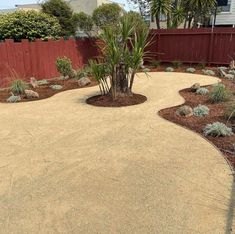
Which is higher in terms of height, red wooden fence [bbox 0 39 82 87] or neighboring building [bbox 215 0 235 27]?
neighboring building [bbox 215 0 235 27]

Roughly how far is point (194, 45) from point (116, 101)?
25.2 ft

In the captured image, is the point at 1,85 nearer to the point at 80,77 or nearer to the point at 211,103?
the point at 80,77

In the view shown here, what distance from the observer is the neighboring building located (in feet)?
76.0

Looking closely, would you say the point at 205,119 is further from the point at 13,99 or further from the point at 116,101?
the point at 13,99

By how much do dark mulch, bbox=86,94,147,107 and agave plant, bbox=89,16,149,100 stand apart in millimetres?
146

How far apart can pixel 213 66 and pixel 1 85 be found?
9.00m

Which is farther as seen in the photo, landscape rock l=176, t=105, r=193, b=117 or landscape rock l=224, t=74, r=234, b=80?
landscape rock l=224, t=74, r=234, b=80

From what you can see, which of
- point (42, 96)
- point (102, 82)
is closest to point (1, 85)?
point (42, 96)

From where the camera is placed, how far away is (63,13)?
21.0 metres

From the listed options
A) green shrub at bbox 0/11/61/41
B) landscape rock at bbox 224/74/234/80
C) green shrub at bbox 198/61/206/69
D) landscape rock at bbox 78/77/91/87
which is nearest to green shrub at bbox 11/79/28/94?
landscape rock at bbox 78/77/91/87

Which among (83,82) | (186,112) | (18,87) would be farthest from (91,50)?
(186,112)

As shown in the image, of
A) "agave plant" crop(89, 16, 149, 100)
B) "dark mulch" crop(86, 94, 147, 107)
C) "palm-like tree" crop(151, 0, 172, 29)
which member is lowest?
"dark mulch" crop(86, 94, 147, 107)

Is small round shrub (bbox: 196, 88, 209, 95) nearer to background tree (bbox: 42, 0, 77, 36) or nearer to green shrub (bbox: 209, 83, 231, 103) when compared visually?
green shrub (bbox: 209, 83, 231, 103)

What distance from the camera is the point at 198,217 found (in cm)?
276
